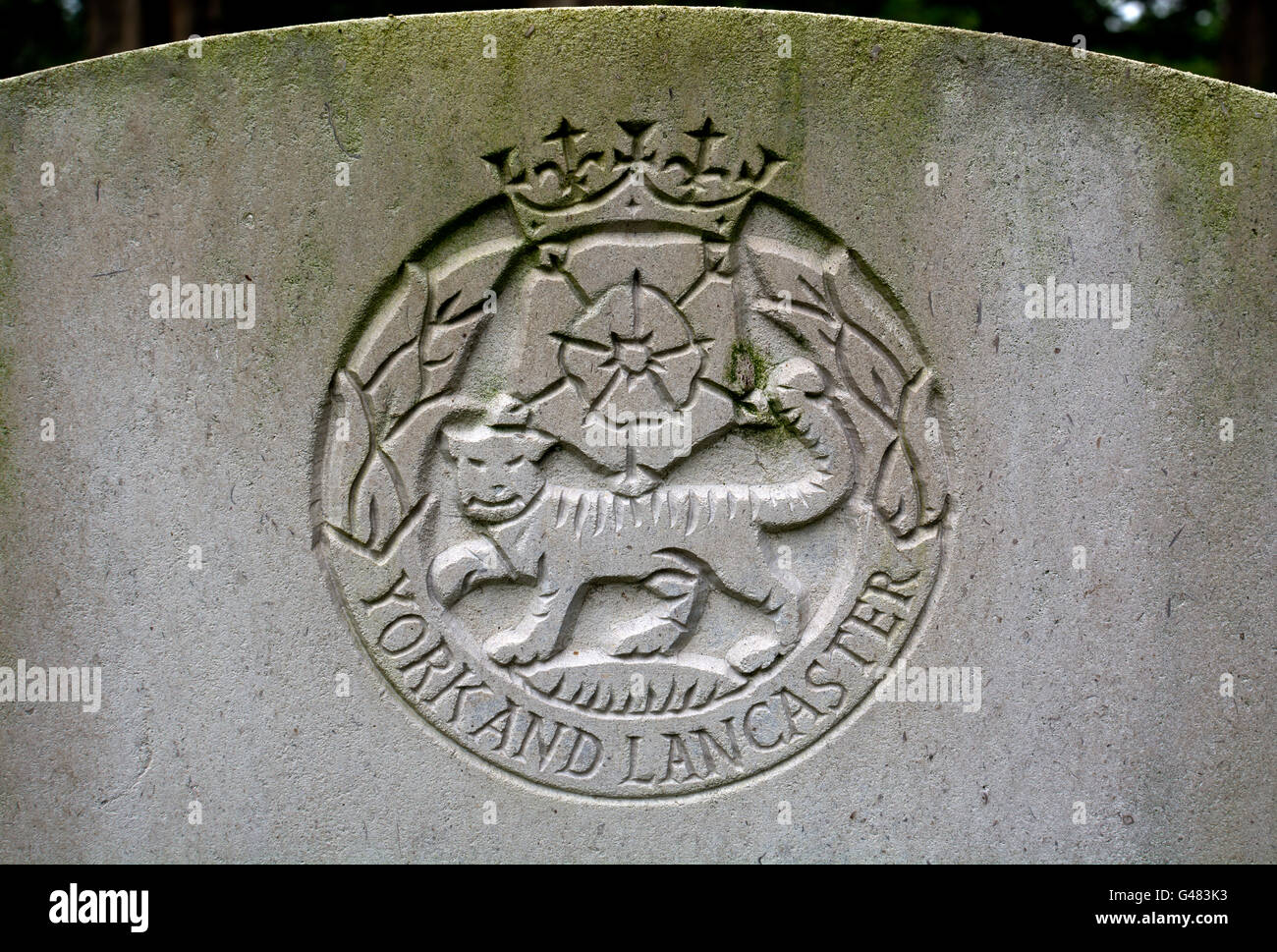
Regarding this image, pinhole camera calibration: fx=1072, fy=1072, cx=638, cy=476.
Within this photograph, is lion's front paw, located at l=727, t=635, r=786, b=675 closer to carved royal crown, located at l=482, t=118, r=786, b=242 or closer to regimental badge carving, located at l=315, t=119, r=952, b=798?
regimental badge carving, located at l=315, t=119, r=952, b=798

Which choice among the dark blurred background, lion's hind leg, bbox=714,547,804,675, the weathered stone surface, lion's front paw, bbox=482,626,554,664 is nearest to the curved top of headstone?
the weathered stone surface

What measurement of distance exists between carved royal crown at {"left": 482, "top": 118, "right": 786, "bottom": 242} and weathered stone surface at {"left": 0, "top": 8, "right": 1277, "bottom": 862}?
0.01m

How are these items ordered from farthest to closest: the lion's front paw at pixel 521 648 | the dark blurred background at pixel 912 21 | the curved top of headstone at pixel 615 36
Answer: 1. the dark blurred background at pixel 912 21
2. the lion's front paw at pixel 521 648
3. the curved top of headstone at pixel 615 36

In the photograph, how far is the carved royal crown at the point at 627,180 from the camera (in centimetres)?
235

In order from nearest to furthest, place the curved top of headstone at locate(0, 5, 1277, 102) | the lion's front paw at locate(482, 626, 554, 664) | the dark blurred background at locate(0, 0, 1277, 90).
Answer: the curved top of headstone at locate(0, 5, 1277, 102) < the lion's front paw at locate(482, 626, 554, 664) < the dark blurred background at locate(0, 0, 1277, 90)

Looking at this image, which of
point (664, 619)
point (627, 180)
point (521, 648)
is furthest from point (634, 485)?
point (627, 180)

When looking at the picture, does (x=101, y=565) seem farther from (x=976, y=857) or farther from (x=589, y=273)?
(x=976, y=857)

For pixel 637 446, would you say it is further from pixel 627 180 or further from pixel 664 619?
pixel 627 180

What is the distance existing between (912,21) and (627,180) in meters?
6.24

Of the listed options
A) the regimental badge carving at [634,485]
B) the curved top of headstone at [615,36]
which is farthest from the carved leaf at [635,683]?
the curved top of headstone at [615,36]

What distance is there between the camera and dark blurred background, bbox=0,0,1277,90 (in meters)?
5.61

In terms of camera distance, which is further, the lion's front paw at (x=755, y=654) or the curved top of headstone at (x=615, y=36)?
the lion's front paw at (x=755, y=654)

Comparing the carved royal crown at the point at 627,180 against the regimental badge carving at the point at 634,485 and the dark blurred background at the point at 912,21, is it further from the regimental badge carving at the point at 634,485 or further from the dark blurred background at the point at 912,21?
the dark blurred background at the point at 912,21

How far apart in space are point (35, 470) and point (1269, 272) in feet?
9.22
